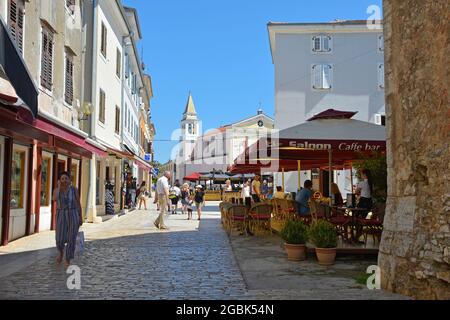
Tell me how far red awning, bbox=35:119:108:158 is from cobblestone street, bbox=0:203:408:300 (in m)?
2.44

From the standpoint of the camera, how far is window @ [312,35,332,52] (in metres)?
34.5

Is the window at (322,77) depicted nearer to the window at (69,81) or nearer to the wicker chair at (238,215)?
the window at (69,81)

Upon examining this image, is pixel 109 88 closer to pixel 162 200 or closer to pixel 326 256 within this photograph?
pixel 162 200

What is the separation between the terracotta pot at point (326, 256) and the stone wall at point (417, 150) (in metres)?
1.45

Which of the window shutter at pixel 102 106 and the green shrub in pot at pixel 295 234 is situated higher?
the window shutter at pixel 102 106

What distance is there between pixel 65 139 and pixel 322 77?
2642 cm

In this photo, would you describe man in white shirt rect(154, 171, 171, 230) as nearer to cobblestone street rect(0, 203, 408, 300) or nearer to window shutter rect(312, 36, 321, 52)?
cobblestone street rect(0, 203, 408, 300)

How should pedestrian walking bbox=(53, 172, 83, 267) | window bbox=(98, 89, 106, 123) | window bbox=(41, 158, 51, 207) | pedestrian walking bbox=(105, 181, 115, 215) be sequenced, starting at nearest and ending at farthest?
pedestrian walking bbox=(53, 172, 83, 267) → window bbox=(41, 158, 51, 207) → window bbox=(98, 89, 106, 123) → pedestrian walking bbox=(105, 181, 115, 215)

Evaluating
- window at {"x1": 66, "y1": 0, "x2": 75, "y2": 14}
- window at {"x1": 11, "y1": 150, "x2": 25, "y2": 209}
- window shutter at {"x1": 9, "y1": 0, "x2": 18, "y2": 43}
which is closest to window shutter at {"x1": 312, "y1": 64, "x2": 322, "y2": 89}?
window at {"x1": 66, "y1": 0, "x2": 75, "y2": 14}

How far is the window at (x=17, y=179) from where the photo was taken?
10.9 metres

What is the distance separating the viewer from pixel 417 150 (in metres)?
5.74

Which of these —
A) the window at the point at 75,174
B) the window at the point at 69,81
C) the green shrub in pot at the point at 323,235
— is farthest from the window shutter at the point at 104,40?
the green shrub in pot at the point at 323,235
